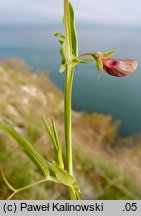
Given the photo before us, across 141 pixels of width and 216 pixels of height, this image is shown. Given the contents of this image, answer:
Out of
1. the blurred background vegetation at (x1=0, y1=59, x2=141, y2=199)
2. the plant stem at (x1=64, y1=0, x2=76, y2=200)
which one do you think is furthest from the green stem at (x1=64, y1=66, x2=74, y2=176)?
the blurred background vegetation at (x1=0, y1=59, x2=141, y2=199)

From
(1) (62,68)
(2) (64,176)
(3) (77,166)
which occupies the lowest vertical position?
(3) (77,166)

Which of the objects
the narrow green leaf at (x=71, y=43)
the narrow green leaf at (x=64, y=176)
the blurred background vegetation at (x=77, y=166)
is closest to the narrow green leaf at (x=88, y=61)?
the narrow green leaf at (x=71, y=43)

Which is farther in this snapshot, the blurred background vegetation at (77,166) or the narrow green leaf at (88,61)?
the blurred background vegetation at (77,166)

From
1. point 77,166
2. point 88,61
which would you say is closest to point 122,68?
point 88,61

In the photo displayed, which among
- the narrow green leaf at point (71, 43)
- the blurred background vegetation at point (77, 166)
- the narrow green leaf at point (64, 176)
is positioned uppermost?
the narrow green leaf at point (71, 43)

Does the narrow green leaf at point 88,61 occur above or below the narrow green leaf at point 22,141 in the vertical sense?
above

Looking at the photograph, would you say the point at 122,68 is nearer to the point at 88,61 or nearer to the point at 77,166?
the point at 88,61

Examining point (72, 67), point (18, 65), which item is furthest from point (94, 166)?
point (18, 65)

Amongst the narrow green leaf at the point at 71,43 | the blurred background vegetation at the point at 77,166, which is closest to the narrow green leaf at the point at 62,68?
the narrow green leaf at the point at 71,43

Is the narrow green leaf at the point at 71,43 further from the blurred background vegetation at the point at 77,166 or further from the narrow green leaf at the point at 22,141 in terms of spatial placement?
the blurred background vegetation at the point at 77,166

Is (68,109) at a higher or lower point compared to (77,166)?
higher

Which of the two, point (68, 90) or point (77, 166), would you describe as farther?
point (77, 166)
